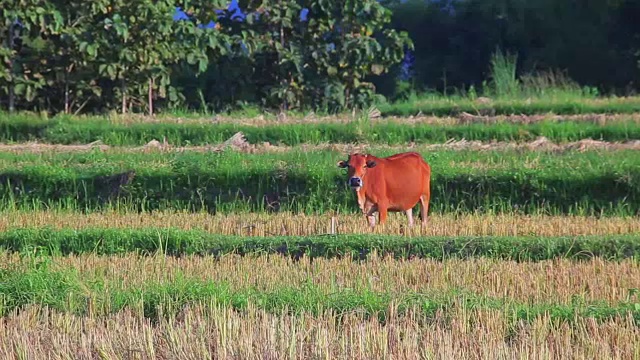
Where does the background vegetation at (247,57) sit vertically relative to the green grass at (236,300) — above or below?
above

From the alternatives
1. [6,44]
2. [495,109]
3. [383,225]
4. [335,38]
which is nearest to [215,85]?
[335,38]

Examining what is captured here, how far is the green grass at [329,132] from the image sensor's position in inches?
554

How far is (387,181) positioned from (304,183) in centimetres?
199

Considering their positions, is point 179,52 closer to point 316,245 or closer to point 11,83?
point 11,83

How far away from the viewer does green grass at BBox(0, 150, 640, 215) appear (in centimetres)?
1073

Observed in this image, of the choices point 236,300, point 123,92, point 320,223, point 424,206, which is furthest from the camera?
point 123,92

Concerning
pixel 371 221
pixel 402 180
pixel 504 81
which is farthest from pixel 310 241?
pixel 504 81

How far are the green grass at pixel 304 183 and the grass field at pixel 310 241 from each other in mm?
23

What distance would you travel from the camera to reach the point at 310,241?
Result: 8266 millimetres

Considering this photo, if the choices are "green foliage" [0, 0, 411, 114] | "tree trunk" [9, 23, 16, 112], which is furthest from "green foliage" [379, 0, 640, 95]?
"tree trunk" [9, 23, 16, 112]

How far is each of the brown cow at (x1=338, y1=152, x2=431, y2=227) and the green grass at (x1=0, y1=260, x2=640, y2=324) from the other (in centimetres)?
274

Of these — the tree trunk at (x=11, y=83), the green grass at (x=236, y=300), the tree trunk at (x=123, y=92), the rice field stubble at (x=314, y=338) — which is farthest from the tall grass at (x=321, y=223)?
the tree trunk at (x=123, y=92)

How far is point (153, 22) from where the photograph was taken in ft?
55.7

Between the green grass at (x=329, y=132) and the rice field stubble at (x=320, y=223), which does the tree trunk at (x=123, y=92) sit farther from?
the rice field stubble at (x=320, y=223)
